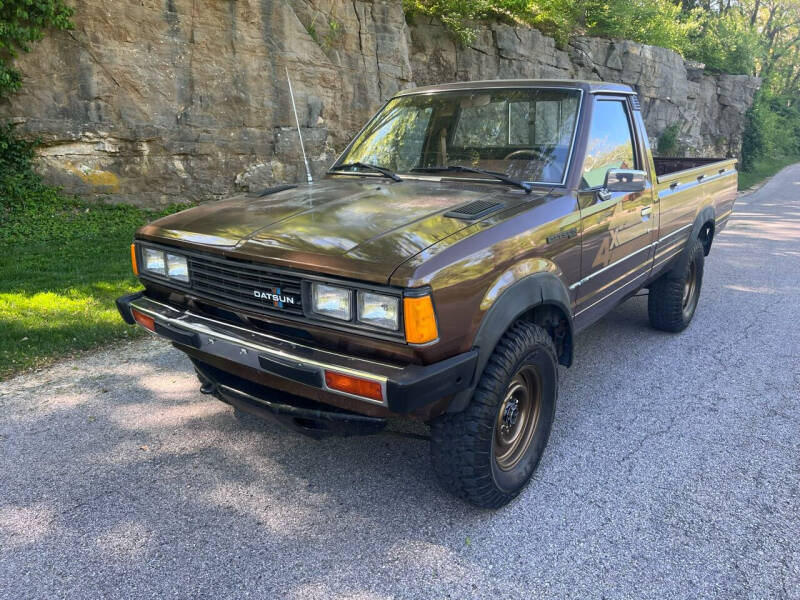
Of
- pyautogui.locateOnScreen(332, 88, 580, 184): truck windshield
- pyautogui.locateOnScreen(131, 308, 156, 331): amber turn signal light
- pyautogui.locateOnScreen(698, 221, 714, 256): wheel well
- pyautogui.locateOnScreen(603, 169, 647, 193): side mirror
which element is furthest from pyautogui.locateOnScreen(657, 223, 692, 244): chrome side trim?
pyautogui.locateOnScreen(131, 308, 156, 331): amber turn signal light

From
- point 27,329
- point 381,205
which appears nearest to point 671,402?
point 381,205

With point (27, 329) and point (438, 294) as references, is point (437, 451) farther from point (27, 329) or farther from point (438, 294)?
point (27, 329)

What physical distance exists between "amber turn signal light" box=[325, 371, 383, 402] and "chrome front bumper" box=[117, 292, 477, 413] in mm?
13

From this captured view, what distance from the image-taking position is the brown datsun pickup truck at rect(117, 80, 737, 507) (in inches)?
91.5

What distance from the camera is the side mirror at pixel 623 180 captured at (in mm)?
3365

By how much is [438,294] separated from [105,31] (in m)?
8.36

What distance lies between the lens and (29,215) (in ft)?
25.8

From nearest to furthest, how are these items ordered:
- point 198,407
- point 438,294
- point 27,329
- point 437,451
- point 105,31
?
point 438,294 < point 437,451 < point 198,407 < point 27,329 < point 105,31

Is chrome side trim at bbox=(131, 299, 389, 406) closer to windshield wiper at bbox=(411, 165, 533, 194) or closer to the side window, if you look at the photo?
windshield wiper at bbox=(411, 165, 533, 194)

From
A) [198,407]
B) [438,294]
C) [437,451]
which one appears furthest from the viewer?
[198,407]

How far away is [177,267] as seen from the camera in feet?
9.73

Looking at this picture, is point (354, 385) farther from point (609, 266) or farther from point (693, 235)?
point (693, 235)

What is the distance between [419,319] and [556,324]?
3.69ft

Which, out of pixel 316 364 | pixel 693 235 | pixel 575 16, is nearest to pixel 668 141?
pixel 575 16
